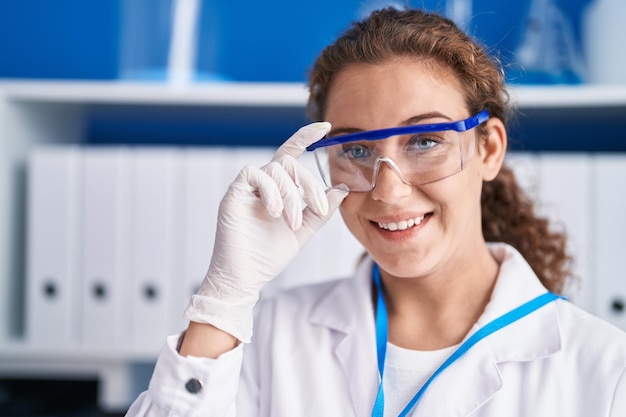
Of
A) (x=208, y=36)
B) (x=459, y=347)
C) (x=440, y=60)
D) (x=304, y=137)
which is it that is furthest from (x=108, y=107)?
(x=459, y=347)

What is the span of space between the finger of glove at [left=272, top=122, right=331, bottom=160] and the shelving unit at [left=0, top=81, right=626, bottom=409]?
502 millimetres

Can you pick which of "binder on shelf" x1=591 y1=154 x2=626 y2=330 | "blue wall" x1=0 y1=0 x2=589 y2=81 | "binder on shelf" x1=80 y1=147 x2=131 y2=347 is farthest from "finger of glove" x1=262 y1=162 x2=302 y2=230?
"blue wall" x1=0 y1=0 x2=589 y2=81

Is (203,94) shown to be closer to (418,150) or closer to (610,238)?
(418,150)

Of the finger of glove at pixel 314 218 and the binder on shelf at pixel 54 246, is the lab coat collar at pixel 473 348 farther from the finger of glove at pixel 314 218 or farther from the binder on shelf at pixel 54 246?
the binder on shelf at pixel 54 246

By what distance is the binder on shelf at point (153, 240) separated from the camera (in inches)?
61.2

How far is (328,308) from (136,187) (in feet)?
2.02

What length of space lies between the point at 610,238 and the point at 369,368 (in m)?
0.73

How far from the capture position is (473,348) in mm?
1046

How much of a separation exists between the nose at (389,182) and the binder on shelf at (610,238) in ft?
2.24

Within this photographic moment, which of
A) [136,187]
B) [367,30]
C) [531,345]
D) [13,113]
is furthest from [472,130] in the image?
[13,113]

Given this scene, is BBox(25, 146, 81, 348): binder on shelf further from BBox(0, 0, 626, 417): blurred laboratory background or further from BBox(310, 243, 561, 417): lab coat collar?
BBox(310, 243, 561, 417): lab coat collar

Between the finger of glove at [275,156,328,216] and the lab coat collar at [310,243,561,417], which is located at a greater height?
the finger of glove at [275,156,328,216]

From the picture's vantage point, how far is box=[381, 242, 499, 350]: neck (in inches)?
Answer: 44.9

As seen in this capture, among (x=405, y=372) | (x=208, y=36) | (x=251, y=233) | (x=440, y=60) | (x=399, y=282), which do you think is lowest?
(x=405, y=372)
